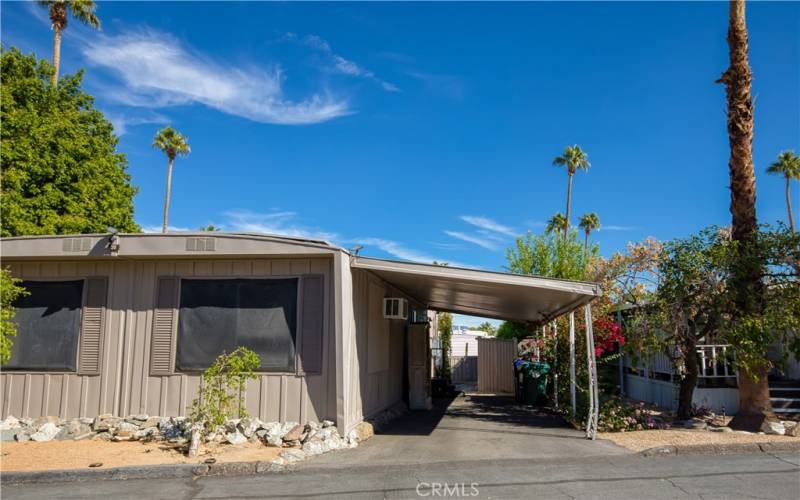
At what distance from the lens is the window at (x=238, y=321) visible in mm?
8492

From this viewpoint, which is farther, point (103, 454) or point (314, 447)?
point (314, 447)

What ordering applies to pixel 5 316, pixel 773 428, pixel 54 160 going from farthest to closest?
pixel 54 160 → pixel 773 428 → pixel 5 316

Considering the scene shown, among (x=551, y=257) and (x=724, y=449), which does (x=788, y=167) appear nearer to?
(x=551, y=257)

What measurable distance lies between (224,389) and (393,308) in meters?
3.89

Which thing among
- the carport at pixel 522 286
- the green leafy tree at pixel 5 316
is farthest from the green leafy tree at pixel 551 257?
the green leafy tree at pixel 5 316

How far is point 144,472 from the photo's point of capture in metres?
6.51

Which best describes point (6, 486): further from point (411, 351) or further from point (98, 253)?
point (411, 351)

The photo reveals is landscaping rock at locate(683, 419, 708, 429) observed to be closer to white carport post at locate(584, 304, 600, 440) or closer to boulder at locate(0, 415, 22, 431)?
white carport post at locate(584, 304, 600, 440)

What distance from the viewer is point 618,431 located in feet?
30.8

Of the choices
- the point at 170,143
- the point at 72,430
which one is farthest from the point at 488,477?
the point at 170,143

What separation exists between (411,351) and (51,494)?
29.3 feet

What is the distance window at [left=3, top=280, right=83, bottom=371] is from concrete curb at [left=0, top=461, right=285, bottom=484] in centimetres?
279

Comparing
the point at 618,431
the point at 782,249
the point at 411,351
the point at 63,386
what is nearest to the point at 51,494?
the point at 63,386
